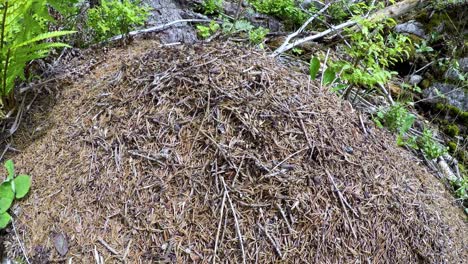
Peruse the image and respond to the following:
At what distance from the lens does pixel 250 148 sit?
7.05 feet

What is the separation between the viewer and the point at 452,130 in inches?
158

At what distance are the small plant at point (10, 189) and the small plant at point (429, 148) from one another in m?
3.24

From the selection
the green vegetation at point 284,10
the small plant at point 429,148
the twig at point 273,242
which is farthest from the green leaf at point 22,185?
the green vegetation at point 284,10

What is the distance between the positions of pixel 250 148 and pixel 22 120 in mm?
1648

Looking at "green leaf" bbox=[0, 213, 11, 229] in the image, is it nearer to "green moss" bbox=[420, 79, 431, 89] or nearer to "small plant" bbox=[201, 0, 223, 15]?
"small plant" bbox=[201, 0, 223, 15]

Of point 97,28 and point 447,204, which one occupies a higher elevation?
point 97,28

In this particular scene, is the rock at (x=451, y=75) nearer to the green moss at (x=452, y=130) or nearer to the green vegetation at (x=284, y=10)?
the green moss at (x=452, y=130)

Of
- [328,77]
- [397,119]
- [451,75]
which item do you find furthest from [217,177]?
[451,75]

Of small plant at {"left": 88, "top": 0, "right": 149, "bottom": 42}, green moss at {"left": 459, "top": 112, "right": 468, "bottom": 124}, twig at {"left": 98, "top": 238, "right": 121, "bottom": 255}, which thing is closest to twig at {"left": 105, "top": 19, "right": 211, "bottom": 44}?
small plant at {"left": 88, "top": 0, "right": 149, "bottom": 42}

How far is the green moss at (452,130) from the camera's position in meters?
4.00

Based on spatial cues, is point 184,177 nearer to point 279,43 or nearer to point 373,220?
point 373,220

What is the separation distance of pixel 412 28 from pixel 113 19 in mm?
3797

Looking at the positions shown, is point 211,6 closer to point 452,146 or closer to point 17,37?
point 17,37

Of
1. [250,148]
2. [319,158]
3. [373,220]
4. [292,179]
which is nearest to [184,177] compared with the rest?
[250,148]
